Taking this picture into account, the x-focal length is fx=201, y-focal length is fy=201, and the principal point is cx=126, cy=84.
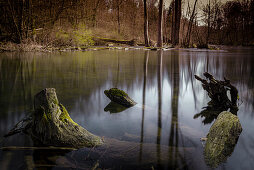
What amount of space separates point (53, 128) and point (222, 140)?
2012 millimetres

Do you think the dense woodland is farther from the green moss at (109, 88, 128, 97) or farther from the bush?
the green moss at (109, 88, 128, 97)

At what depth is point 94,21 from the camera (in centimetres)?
3759

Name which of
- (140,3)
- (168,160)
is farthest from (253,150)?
(140,3)

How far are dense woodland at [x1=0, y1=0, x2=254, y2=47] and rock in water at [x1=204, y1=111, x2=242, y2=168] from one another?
1852cm

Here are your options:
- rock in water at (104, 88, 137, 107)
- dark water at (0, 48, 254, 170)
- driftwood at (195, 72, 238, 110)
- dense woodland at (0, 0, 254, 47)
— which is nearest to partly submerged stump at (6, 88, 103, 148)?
dark water at (0, 48, 254, 170)

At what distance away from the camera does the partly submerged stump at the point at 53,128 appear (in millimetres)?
2396

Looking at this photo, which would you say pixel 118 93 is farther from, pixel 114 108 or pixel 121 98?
pixel 114 108

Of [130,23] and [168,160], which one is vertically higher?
[130,23]

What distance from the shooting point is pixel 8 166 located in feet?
6.47

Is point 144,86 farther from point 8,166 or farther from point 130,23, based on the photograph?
point 130,23

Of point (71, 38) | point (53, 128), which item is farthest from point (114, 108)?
point (71, 38)

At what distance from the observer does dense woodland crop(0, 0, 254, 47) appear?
17.8 metres

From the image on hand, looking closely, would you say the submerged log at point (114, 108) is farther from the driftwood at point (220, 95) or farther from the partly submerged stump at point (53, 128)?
the driftwood at point (220, 95)

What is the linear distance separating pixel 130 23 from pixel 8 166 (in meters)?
47.5
